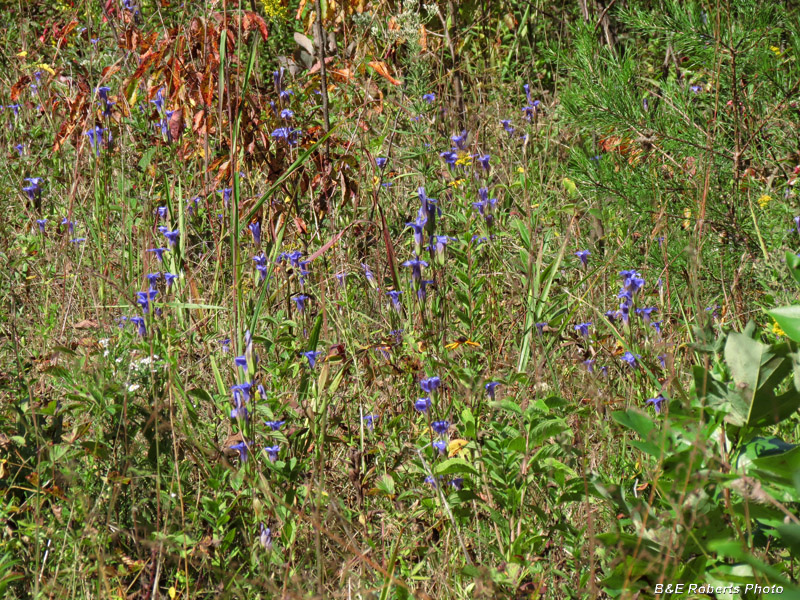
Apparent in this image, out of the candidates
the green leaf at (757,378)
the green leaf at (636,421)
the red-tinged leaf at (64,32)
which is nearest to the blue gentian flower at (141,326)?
the green leaf at (636,421)

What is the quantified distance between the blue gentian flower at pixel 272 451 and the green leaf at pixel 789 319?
1.06 m

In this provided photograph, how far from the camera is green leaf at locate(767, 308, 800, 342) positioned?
4.18 ft

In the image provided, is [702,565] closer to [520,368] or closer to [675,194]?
[520,368]

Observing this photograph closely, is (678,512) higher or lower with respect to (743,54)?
lower

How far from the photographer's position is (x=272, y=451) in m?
1.80

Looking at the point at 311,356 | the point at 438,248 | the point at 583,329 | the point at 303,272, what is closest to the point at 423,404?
the point at 311,356

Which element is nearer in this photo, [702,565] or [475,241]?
[702,565]

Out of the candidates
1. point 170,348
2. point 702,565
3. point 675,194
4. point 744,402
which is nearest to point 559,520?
point 702,565

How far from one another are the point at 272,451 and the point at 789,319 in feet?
3.59

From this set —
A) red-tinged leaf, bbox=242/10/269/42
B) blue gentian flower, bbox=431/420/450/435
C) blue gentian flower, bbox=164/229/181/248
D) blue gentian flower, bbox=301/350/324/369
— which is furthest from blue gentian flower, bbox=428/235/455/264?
red-tinged leaf, bbox=242/10/269/42

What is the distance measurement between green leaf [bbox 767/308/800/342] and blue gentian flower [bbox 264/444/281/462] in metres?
1.06

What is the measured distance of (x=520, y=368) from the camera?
7.25ft

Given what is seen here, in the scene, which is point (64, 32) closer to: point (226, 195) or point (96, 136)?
point (96, 136)

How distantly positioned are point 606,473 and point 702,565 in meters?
0.62
